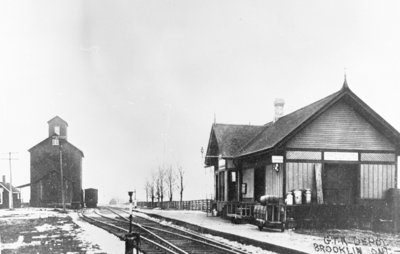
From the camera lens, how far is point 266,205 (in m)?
16.9

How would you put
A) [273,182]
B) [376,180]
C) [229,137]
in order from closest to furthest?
[376,180]
[273,182]
[229,137]

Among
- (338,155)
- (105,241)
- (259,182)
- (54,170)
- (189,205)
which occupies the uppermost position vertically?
(338,155)

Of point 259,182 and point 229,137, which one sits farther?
point 229,137

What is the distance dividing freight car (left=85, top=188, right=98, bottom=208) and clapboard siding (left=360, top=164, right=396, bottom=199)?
42479mm

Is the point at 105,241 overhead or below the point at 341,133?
below

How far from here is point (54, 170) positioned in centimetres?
5194

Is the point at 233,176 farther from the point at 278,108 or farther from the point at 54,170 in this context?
the point at 54,170

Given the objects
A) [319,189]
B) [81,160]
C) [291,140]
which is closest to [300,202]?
[319,189]

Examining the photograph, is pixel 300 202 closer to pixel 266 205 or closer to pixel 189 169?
pixel 266 205

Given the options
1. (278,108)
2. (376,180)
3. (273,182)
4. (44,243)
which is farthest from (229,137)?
(44,243)

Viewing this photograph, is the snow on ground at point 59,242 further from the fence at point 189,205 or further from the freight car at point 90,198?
the freight car at point 90,198

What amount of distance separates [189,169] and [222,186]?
63927mm

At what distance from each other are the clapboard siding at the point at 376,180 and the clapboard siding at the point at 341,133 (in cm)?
84

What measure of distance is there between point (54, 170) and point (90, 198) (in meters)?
6.31
